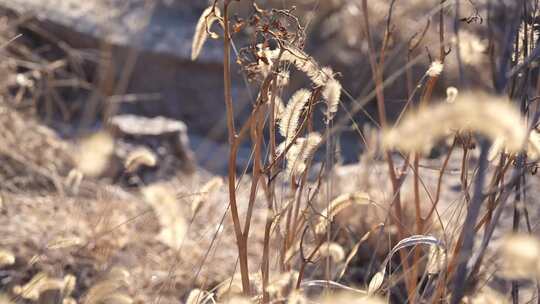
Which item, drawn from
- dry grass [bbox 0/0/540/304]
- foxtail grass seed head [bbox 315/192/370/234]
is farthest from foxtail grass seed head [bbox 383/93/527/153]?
foxtail grass seed head [bbox 315/192/370/234]

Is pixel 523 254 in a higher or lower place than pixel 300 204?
higher

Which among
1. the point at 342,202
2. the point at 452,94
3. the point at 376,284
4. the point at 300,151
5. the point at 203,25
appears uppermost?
the point at 203,25

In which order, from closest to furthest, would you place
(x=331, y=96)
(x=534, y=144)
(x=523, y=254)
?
(x=523, y=254)
(x=534, y=144)
(x=331, y=96)

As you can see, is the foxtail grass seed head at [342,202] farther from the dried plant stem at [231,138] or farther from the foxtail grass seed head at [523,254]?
the foxtail grass seed head at [523,254]

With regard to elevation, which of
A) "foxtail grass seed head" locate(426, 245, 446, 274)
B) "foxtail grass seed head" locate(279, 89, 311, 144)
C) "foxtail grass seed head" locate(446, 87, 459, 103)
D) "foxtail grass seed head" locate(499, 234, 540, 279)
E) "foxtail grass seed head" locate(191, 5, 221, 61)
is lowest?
"foxtail grass seed head" locate(426, 245, 446, 274)

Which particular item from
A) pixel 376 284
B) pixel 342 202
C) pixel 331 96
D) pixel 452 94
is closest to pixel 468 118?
pixel 331 96

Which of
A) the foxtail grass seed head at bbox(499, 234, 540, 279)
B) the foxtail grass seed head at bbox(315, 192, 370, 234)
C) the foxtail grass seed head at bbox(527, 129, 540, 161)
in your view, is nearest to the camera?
the foxtail grass seed head at bbox(499, 234, 540, 279)

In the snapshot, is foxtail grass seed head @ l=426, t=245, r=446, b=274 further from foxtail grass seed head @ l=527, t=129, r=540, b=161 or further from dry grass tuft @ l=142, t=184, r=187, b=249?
dry grass tuft @ l=142, t=184, r=187, b=249

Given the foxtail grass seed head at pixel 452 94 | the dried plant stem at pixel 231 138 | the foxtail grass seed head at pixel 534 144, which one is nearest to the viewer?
the foxtail grass seed head at pixel 534 144

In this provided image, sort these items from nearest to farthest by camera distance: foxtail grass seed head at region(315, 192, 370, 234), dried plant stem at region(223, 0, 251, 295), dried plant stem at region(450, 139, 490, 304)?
1. dried plant stem at region(450, 139, 490, 304)
2. dried plant stem at region(223, 0, 251, 295)
3. foxtail grass seed head at region(315, 192, 370, 234)

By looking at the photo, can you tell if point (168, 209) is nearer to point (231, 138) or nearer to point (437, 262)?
point (231, 138)

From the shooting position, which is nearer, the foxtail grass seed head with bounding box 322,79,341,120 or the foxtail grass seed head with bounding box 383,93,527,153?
the foxtail grass seed head with bounding box 383,93,527,153

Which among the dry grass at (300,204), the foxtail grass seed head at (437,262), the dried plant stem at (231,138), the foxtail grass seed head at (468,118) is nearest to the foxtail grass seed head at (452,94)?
the dry grass at (300,204)

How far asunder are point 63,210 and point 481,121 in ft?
8.97
